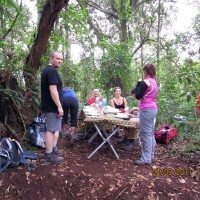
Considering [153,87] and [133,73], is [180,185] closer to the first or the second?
[153,87]

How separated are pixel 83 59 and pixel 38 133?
728 cm

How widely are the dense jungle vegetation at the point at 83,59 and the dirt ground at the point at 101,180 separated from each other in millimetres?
1103

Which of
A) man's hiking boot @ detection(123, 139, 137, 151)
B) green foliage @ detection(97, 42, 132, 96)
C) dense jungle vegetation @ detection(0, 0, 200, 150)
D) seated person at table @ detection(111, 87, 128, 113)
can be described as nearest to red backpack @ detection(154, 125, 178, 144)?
→ dense jungle vegetation @ detection(0, 0, 200, 150)

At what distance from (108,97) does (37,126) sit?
5.05m

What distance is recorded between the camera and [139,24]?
11.7 metres

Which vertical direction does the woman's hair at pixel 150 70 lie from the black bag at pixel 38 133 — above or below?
above

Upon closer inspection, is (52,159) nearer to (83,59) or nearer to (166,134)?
(166,134)

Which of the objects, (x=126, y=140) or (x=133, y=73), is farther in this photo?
(x=133, y=73)

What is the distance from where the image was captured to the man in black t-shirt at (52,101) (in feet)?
11.4

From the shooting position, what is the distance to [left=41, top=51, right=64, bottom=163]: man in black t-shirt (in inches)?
137

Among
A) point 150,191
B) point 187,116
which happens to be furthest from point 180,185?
point 187,116
